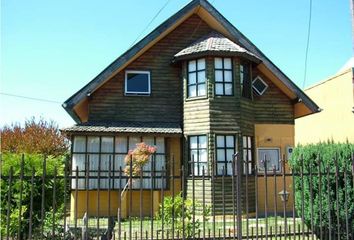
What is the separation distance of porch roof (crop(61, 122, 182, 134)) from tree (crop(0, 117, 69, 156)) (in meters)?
12.8

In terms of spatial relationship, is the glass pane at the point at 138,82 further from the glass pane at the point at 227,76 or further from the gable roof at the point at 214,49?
the glass pane at the point at 227,76

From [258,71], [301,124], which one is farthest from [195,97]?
[301,124]

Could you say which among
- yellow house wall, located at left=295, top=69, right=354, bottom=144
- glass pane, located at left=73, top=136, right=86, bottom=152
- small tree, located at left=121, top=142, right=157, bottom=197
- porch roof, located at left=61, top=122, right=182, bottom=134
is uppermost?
yellow house wall, located at left=295, top=69, right=354, bottom=144

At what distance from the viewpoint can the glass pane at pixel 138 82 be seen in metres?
17.7

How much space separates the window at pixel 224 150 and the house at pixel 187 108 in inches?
1.6

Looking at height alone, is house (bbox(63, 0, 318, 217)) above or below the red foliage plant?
above

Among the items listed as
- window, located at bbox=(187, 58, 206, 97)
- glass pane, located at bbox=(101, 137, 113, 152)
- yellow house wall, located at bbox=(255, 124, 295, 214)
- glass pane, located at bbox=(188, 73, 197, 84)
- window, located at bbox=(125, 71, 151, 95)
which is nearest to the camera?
glass pane, located at bbox=(101, 137, 113, 152)

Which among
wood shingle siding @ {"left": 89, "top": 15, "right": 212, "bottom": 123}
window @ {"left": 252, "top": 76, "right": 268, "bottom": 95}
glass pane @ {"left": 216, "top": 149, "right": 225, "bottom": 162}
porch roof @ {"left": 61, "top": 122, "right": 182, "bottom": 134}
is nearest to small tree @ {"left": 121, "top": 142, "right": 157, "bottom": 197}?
porch roof @ {"left": 61, "top": 122, "right": 182, "bottom": 134}

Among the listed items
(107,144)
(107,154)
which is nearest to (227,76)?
(107,144)

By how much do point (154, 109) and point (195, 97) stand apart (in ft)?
6.32

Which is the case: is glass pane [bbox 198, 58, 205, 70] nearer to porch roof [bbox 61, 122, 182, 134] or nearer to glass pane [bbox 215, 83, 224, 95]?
glass pane [bbox 215, 83, 224, 95]

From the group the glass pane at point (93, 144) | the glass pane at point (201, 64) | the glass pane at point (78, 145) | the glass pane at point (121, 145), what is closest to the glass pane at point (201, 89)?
the glass pane at point (201, 64)

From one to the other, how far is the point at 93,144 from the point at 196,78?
5.04 metres

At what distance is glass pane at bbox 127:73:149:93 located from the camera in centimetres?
1773
